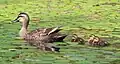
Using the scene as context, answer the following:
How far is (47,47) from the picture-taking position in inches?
493

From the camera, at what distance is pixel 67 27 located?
15.5m

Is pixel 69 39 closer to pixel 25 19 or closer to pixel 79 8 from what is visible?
pixel 25 19

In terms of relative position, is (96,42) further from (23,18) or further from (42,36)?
(23,18)

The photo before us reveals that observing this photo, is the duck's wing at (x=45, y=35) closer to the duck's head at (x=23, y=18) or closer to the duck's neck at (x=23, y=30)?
the duck's neck at (x=23, y=30)

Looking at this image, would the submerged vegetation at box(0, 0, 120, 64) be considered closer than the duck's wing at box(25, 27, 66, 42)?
Yes

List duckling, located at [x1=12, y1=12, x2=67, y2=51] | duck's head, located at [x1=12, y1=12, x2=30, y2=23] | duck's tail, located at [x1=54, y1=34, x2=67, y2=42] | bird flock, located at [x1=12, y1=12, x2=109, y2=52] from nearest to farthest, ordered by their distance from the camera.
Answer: bird flock, located at [x1=12, y1=12, x2=109, y2=52]
duck's tail, located at [x1=54, y1=34, x2=67, y2=42]
duckling, located at [x1=12, y1=12, x2=67, y2=51]
duck's head, located at [x1=12, y1=12, x2=30, y2=23]

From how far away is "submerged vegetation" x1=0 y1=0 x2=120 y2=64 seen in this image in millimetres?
10516

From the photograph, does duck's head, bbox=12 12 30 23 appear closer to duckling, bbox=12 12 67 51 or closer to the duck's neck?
the duck's neck

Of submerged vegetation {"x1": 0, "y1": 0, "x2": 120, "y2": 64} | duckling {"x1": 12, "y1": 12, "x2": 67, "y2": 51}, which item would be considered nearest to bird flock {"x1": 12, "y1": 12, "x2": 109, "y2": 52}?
duckling {"x1": 12, "y1": 12, "x2": 67, "y2": 51}

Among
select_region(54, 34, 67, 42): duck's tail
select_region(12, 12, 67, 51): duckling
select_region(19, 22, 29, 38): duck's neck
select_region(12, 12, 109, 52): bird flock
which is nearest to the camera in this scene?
select_region(12, 12, 109, 52): bird flock

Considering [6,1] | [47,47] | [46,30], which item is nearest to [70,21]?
[46,30]

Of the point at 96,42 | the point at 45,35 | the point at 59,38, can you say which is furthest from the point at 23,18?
the point at 96,42

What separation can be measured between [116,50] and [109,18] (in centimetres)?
572

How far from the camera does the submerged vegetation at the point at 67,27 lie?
10516mm
